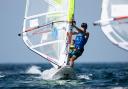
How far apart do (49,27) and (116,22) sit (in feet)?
40.8

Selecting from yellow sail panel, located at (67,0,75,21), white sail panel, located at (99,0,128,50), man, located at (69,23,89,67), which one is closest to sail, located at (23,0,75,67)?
yellow sail panel, located at (67,0,75,21)

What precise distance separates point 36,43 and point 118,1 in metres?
12.6

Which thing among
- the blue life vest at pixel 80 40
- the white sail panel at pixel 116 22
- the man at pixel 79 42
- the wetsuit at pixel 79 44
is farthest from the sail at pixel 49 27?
the white sail panel at pixel 116 22

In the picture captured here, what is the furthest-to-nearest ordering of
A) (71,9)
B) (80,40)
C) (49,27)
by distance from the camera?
(49,27)
(71,9)
(80,40)

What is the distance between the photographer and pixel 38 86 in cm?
2178

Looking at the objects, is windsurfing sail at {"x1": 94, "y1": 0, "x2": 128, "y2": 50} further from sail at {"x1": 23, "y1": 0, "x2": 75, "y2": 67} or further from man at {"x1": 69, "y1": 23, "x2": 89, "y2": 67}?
sail at {"x1": 23, "y1": 0, "x2": 75, "y2": 67}

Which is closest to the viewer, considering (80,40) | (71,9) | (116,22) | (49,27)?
(116,22)

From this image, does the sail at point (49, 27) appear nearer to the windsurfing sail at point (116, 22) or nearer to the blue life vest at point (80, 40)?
the blue life vest at point (80, 40)

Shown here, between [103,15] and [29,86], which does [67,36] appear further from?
[103,15]

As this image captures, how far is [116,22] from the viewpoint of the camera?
14.0 m

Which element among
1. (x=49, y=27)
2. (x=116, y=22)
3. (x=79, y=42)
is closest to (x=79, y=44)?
(x=79, y=42)

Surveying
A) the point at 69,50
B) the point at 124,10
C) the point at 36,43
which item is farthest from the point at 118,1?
the point at 36,43

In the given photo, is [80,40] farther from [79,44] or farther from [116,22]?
[116,22]

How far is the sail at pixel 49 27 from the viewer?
25328mm
